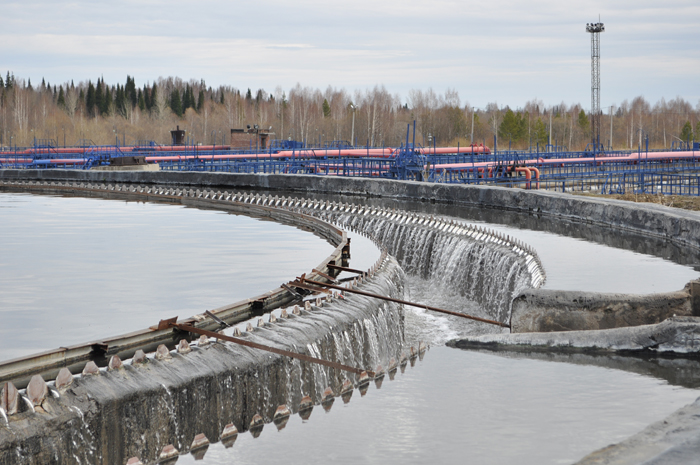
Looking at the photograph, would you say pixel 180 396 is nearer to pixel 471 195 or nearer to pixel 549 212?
pixel 549 212

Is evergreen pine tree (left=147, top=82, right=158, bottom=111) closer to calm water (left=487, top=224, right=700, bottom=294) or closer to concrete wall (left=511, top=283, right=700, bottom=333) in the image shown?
calm water (left=487, top=224, right=700, bottom=294)

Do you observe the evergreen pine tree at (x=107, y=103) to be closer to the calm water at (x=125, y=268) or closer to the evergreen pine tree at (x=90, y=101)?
the evergreen pine tree at (x=90, y=101)

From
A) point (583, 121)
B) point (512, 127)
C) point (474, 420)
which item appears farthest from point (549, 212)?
point (583, 121)

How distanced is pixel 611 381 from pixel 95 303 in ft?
18.1

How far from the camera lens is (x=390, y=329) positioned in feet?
30.3

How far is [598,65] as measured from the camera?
70.8 meters

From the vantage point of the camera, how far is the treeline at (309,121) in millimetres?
110250

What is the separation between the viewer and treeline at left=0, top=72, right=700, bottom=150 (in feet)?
362

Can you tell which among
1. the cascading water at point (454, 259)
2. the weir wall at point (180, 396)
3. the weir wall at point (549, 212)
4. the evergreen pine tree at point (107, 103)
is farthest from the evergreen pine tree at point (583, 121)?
the weir wall at point (180, 396)

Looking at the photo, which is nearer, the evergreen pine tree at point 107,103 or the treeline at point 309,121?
the treeline at point 309,121

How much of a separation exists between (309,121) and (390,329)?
108 m

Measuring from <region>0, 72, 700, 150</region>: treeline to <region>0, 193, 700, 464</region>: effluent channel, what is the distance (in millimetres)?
84312

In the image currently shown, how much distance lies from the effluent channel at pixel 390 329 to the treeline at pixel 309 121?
277 feet

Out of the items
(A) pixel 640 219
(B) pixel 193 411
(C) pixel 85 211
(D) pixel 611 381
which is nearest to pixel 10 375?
(B) pixel 193 411
